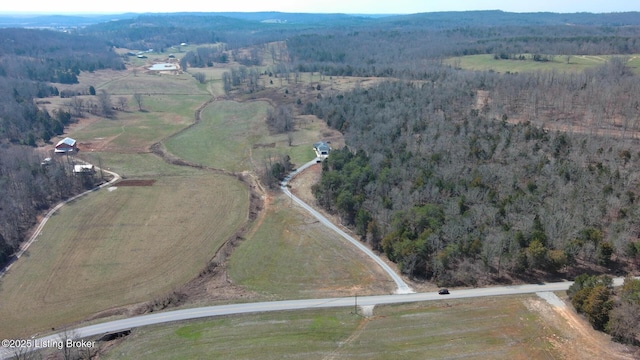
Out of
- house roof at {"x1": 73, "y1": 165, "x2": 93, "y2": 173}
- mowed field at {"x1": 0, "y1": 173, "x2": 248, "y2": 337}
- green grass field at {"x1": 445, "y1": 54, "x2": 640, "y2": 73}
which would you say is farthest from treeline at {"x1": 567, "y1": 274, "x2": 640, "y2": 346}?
green grass field at {"x1": 445, "y1": 54, "x2": 640, "y2": 73}

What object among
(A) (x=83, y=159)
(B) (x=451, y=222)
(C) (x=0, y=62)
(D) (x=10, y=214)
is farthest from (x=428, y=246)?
(C) (x=0, y=62)

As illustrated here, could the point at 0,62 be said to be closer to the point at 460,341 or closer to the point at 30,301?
the point at 30,301

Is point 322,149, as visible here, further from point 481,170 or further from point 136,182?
point 136,182

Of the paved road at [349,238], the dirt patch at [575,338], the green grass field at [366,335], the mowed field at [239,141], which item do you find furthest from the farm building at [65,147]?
the dirt patch at [575,338]

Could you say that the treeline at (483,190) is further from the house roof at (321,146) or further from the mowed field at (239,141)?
the mowed field at (239,141)

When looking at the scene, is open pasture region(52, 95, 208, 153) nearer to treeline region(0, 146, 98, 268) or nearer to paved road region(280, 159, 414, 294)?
treeline region(0, 146, 98, 268)

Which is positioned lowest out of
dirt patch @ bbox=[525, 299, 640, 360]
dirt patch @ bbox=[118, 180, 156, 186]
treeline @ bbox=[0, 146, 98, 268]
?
dirt patch @ bbox=[525, 299, 640, 360]

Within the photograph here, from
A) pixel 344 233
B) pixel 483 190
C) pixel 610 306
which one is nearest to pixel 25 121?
pixel 344 233
